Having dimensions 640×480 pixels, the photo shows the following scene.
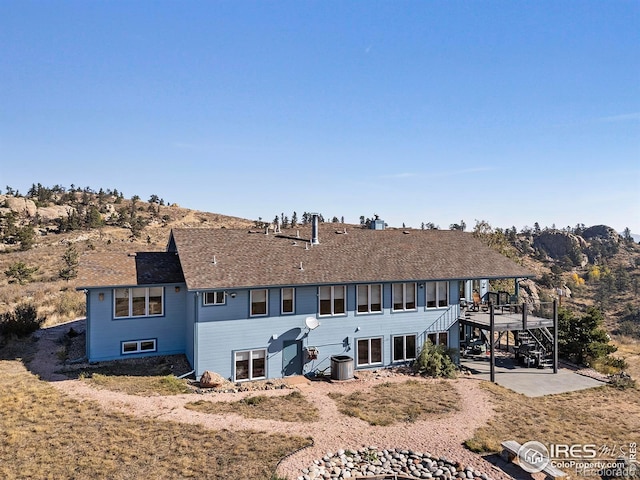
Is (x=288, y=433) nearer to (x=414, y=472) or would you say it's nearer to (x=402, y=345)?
(x=414, y=472)

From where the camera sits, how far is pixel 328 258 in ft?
70.0

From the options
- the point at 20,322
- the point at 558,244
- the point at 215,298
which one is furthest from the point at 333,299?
the point at 558,244

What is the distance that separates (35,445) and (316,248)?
14.5 meters

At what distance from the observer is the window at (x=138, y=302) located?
751 inches

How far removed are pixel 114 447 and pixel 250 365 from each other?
25.0 ft

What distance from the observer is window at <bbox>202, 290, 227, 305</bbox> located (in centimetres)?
1762

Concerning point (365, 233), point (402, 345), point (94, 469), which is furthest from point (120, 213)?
point (94, 469)

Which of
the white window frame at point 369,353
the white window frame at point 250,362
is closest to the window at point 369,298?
the white window frame at point 369,353

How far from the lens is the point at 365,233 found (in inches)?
1008

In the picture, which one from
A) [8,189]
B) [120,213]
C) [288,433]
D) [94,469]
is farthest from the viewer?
[8,189]

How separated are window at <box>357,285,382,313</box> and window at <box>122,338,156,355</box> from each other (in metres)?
10.4

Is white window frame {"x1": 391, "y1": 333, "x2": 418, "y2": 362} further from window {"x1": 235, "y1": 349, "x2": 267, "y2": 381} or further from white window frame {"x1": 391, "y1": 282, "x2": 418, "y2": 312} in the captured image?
window {"x1": 235, "y1": 349, "x2": 267, "y2": 381}

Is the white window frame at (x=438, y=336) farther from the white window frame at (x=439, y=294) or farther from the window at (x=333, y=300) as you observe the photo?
the window at (x=333, y=300)

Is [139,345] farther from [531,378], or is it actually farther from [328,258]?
[531,378]
